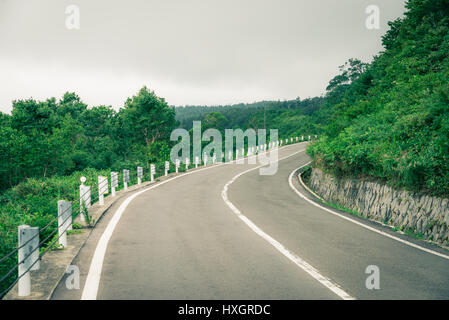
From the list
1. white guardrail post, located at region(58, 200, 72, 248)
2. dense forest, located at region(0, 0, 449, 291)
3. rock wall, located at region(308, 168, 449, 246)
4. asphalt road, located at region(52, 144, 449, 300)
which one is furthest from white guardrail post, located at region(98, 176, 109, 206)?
rock wall, located at region(308, 168, 449, 246)

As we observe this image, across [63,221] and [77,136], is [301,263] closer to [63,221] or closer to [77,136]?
[63,221]

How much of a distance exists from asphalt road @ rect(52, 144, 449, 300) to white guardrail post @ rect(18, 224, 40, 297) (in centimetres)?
41

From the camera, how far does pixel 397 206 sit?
9.00m

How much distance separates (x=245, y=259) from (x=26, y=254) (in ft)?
10.9

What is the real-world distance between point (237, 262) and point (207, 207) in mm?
5328

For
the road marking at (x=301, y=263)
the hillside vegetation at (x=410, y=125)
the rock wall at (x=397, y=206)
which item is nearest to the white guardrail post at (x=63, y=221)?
the road marking at (x=301, y=263)

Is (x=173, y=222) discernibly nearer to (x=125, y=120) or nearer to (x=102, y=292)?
(x=102, y=292)

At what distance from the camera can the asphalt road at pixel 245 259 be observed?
4.40 meters

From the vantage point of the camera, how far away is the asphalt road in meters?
4.40

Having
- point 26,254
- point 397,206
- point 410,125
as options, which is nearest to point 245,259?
point 26,254

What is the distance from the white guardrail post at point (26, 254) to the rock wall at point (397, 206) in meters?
7.73

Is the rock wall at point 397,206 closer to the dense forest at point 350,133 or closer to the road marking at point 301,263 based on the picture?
the dense forest at point 350,133

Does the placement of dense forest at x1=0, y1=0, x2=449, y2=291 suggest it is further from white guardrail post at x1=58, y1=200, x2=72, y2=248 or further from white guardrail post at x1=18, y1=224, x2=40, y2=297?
white guardrail post at x1=18, y1=224, x2=40, y2=297
